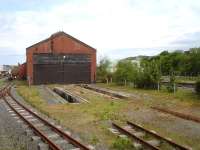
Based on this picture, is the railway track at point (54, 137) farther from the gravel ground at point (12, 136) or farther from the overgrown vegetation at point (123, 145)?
the overgrown vegetation at point (123, 145)

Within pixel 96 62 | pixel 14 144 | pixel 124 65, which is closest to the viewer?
pixel 14 144

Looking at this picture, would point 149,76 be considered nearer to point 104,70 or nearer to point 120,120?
point 120,120

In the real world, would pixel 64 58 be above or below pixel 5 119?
above

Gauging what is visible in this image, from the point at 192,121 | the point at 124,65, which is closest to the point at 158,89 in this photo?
the point at 124,65

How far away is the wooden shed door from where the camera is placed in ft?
178

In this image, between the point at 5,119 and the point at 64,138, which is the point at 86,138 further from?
the point at 5,119

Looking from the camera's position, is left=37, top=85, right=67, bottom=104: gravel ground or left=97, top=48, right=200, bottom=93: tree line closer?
left=37, top=85, right=67, bottom=104: gravel ground

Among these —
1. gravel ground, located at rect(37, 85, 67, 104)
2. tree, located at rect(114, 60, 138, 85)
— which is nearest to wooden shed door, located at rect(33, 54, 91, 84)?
tree, located at rect(114, 60, 138, 85)

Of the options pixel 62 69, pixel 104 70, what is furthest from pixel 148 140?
pixel 104 70

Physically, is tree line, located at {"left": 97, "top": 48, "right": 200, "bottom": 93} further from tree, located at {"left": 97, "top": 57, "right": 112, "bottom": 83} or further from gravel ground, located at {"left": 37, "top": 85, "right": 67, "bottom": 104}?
gravel ground, located at {"left": 37, "top": 85, "right": 67, "bottom": 104}

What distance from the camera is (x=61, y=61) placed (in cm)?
5522

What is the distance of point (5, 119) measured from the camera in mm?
18641

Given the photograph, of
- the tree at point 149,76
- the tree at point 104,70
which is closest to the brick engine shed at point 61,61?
the tree at point 104,70

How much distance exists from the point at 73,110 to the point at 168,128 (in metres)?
7.99
